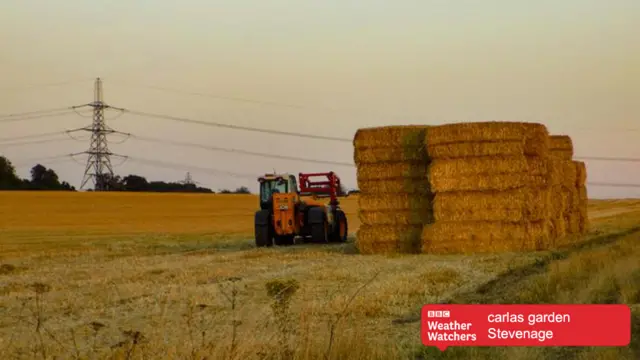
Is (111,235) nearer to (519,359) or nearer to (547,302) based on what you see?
(547,302)

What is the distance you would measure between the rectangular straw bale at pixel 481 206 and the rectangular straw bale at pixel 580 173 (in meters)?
11.5

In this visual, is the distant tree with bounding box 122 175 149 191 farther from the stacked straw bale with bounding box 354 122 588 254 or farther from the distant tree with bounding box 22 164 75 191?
the stacked straw bale with bounding box 354 122 588 254

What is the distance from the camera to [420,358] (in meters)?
7.47

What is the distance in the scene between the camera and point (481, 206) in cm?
2034

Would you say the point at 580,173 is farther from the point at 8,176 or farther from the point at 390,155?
the point at 8,176

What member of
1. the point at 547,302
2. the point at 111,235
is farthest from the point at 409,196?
the point at 111,235

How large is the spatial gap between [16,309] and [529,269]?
8.48m

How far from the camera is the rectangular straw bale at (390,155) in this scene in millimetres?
21172

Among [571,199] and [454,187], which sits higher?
[454,187]

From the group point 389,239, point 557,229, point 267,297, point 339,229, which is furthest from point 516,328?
point 339,229

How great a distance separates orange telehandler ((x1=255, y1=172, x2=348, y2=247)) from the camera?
25.9 meters

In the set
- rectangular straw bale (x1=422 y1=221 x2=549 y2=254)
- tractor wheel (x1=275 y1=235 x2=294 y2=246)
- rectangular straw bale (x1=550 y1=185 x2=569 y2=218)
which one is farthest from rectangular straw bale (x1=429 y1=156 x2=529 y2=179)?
tractor wheel (x1=275 y1=235 x2=294 y2=246)

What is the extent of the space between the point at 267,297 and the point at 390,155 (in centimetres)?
1065

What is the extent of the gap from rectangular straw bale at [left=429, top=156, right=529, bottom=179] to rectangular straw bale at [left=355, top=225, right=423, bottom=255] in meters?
1.60
